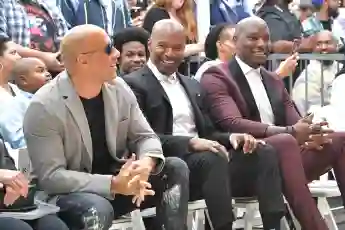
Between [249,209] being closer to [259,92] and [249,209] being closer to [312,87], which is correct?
[259,92]

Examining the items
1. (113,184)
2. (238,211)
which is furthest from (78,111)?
(238,211)

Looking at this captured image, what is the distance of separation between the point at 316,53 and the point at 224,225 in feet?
9.08

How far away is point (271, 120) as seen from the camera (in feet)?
16.3

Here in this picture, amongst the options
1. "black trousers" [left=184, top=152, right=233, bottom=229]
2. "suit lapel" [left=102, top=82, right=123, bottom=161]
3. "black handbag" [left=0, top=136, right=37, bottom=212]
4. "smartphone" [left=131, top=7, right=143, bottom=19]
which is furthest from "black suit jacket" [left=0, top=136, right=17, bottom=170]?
"smartphone" [left=131, top=7, right=143, bottom=19]

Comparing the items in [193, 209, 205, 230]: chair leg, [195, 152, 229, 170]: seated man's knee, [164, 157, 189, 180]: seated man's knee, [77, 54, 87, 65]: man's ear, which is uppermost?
[77, 54, 87, 65]: man's ear

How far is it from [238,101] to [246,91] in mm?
92

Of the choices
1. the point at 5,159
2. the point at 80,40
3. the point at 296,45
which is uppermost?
the point at 80,40

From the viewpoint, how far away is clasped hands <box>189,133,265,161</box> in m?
4.15

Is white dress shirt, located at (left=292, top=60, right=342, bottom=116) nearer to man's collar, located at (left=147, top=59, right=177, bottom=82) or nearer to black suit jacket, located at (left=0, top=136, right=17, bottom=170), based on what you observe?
man's collar, located at (left=147, top=59, right=177, bottom=82)

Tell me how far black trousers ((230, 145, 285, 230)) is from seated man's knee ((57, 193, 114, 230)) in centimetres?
102

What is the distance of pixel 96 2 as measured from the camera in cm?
571

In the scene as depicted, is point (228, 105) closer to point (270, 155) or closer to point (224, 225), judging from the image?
point (270, 155)

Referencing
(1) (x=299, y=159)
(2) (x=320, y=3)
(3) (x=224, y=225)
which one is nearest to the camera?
(3) (x=224, y=225)

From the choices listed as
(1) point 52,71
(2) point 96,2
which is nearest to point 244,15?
(2) point 96,2
